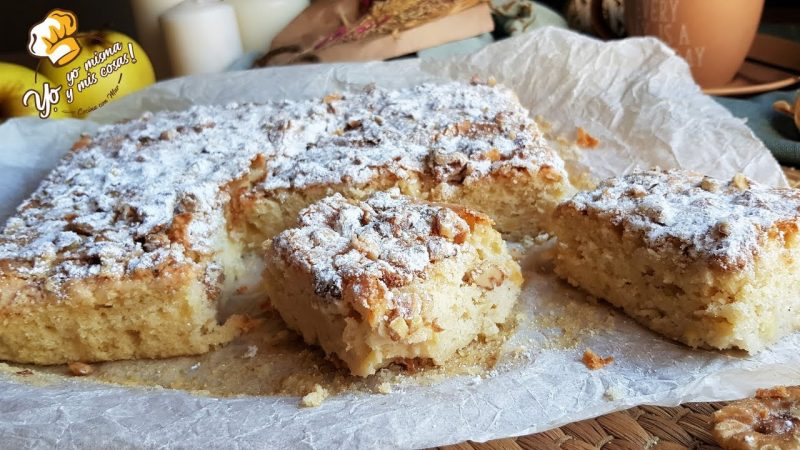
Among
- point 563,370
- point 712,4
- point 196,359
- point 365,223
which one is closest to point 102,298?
point 196,359

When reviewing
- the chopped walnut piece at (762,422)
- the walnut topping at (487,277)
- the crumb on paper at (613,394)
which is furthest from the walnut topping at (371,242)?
the chopped walnut piece at (762,422)

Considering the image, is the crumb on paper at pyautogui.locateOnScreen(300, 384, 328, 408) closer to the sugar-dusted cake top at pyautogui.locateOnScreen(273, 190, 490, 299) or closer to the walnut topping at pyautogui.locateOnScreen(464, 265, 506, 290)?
the sugar-dusted cake top at pyautogui.locateOnScreen(273, 190, 490, 299)

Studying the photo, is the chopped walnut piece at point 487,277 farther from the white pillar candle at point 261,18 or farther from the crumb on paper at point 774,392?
the white pillar candle at point 261,18

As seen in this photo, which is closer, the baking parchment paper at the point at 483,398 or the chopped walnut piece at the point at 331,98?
the baking parchment paper at the point at 483,398

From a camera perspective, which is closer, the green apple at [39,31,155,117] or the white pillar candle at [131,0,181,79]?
the green apple at [39,31,155,117]

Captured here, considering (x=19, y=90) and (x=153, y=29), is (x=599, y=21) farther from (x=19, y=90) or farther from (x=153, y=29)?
(x=19, y=90)

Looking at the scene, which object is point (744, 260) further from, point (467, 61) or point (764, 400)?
point (467, 61)

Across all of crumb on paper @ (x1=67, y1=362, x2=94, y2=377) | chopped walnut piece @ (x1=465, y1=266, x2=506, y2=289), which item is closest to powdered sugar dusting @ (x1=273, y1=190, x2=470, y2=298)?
chopped walnut piece @ (x1=465, y1=266, x2=506, y2=289)
